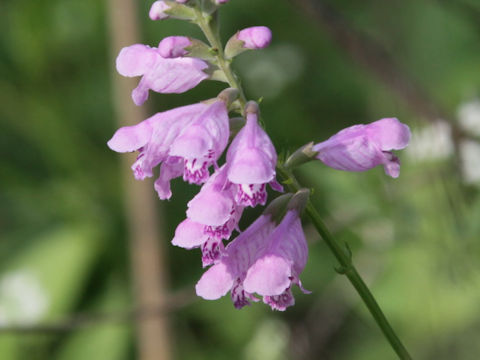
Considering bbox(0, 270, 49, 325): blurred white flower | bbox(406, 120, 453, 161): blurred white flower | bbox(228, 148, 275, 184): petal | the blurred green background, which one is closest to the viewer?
bbox(228, 148, 275, 184): petal

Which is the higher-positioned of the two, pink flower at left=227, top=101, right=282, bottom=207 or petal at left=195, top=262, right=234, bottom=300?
pink flower at left=227, top=101, right=282, bottom=207

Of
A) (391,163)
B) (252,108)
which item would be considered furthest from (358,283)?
(252,108)

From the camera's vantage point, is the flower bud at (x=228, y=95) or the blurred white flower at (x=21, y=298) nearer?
the flower bud at (x=228, y=95)

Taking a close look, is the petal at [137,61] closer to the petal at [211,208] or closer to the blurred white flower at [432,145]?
the petal at [211,208]

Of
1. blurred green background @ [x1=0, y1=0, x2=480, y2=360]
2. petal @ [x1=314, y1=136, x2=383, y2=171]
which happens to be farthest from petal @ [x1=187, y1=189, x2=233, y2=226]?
blurred green background @ [x1=0, y1=0, x2=480, y2=360]

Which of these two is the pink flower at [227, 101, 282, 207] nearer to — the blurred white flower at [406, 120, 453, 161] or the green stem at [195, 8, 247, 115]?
the green stem at [195, 8, 247, 115]

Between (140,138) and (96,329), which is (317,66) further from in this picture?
(140,138)

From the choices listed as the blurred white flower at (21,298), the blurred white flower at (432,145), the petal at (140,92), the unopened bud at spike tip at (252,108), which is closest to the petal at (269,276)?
the unopened bud at spike tip at (252,108)
